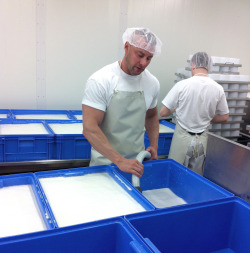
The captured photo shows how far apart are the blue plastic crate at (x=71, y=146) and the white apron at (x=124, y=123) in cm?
61

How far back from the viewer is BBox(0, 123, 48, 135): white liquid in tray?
7.14 ft

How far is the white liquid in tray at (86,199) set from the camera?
3.46 ft

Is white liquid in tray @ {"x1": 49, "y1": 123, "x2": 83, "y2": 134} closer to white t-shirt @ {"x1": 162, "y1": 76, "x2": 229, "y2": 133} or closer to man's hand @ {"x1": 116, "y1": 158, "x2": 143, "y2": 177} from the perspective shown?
white t-shirt @ {"x1": 162, "y1": 76, "x2": 229, "y2": 133}

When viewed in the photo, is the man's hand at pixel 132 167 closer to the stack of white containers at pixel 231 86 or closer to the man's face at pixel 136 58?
the man's face at pixel 136 58

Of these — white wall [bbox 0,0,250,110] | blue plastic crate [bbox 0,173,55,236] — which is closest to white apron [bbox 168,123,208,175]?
white wall [bbox 0,0,250,110]

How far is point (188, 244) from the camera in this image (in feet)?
3.59

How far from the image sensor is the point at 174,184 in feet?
4.91

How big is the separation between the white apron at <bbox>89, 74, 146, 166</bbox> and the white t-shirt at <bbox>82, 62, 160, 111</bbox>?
32 millimetres

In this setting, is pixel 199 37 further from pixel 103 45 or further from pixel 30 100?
pixel 30 100

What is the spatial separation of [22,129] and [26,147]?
214mm

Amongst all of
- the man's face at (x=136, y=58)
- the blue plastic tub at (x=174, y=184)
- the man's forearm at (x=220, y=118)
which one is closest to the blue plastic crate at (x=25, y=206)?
the blue plastic tub at (x=174, y=184)

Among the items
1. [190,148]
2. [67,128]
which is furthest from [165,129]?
[67,128]

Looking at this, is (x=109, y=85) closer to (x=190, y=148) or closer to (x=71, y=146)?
(x=71, y=146)

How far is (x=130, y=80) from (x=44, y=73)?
160 centimetres
